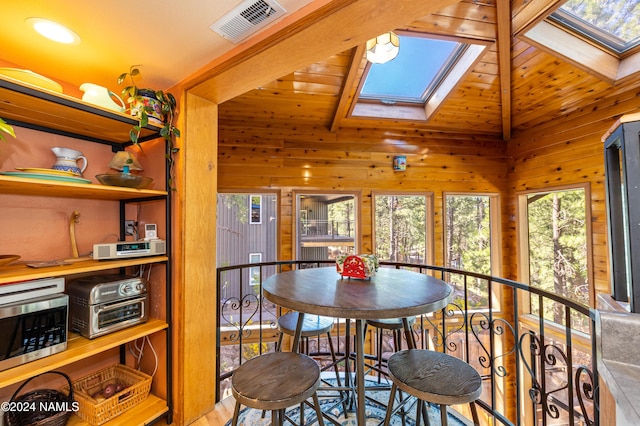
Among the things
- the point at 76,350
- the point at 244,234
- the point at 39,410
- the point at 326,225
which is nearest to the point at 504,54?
the point at 326,225

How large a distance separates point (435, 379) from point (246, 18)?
1.82 m

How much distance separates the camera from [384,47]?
2283mm

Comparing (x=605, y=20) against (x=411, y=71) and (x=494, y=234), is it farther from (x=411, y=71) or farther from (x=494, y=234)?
(x=494, y=234)

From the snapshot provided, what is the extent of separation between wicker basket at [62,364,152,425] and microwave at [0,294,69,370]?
0.41 m

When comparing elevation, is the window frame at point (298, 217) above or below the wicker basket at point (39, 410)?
above

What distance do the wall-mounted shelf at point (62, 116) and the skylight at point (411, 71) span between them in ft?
8.49

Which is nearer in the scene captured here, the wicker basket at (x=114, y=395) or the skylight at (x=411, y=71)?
the wicker basket at (x=114, y=395)

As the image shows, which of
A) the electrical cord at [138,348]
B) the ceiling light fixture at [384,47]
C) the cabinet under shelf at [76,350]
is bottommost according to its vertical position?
the electrical cord at [138,348]

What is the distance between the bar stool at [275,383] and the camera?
3.59 feet

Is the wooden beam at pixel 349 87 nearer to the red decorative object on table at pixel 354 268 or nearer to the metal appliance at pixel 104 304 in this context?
the red decorative object on table at pixel 354 268

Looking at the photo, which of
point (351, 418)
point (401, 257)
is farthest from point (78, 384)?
point (401, 257)

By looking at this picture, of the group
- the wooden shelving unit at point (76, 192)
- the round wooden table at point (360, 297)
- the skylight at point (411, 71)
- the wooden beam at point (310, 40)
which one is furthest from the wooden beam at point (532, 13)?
the wooden shelving unit at point (76, 192)

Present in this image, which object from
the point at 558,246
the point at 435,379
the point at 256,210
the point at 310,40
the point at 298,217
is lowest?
the point at 435,379

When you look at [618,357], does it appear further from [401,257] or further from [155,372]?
[401,257]
